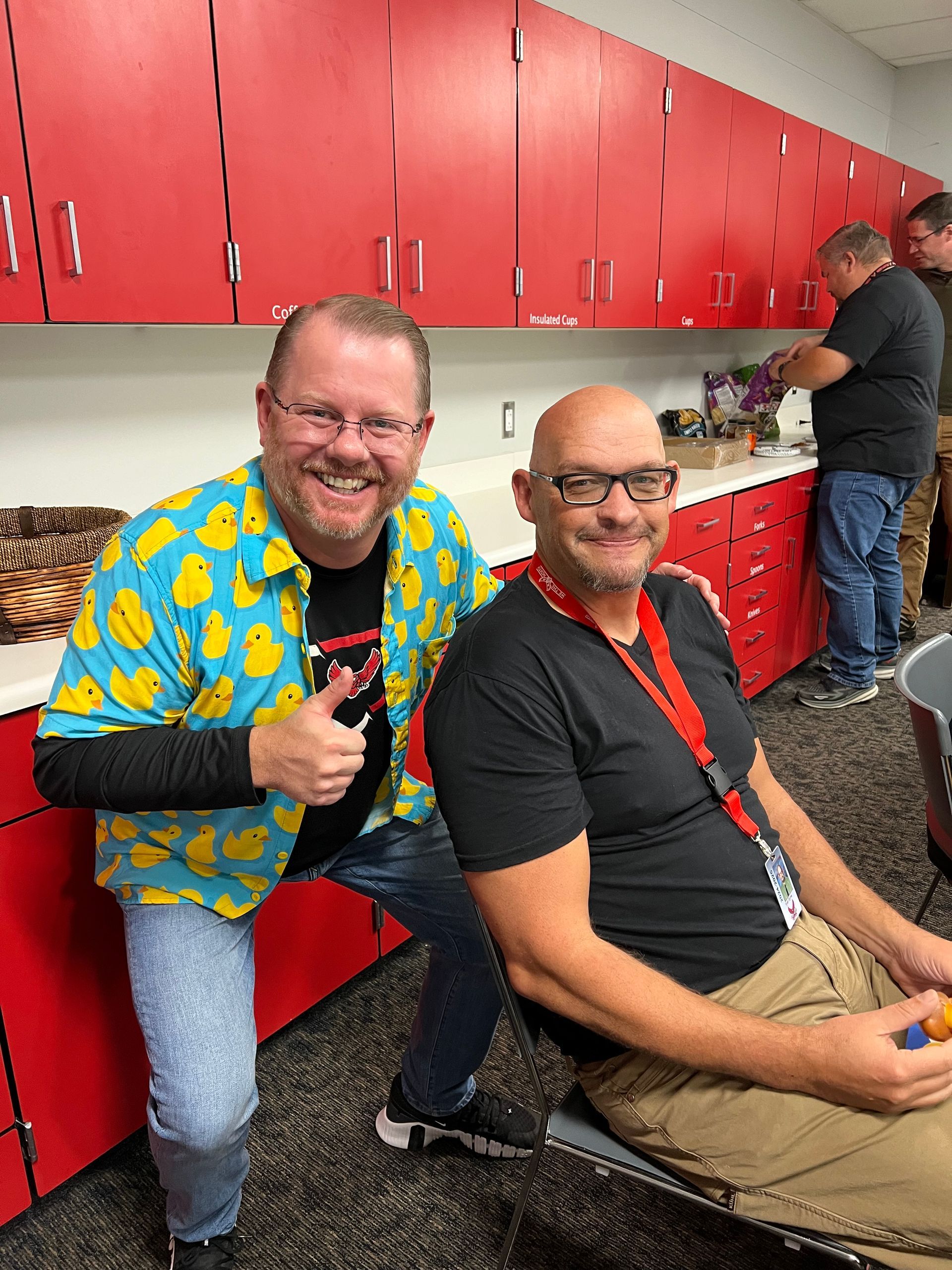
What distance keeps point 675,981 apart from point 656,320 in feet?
8.92

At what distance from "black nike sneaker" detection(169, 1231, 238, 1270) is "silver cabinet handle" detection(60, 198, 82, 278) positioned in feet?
5.27

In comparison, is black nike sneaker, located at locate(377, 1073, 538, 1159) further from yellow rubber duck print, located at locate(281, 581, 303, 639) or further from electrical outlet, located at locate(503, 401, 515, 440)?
electrical outlet, located at locate(503, 401, 515, 440)

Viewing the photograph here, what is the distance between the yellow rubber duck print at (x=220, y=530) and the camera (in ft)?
4.31

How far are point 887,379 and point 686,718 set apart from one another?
2948mm

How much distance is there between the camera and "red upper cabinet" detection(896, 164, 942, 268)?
17.4ft

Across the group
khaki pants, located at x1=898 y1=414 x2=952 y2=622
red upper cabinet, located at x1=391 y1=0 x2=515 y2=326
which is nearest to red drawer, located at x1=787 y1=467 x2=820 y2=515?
khaki pants, located at x1=898 y1=414 x2=952 y2=622

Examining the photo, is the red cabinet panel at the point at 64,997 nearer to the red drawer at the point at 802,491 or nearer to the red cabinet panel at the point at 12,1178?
the red cabinet panel at the point at 12,1178

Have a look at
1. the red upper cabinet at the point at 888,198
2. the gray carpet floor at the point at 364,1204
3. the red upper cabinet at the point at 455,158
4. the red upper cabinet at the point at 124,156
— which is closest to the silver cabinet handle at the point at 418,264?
the red upper cabinet at the point at 455,158

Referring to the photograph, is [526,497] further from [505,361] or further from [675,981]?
[505,361]

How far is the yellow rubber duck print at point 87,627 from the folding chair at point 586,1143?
2.00 feet

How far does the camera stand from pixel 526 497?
55.5 inches

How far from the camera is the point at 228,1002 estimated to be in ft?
4.47

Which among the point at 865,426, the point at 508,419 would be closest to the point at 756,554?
the point at 865,426

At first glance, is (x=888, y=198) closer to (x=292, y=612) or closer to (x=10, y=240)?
(x=10, y=240)
